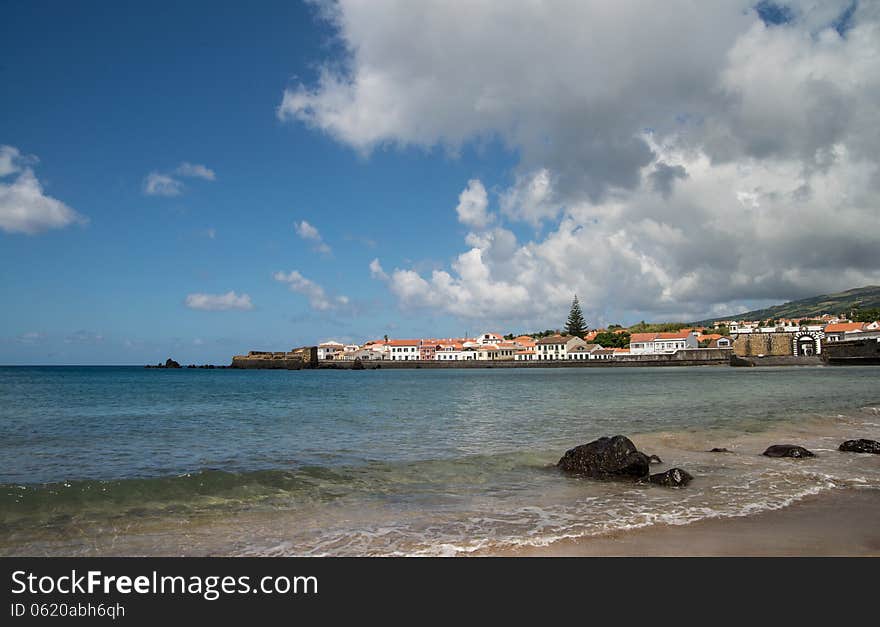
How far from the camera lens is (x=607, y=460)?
1054cm

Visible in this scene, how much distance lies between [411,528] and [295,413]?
749 inches

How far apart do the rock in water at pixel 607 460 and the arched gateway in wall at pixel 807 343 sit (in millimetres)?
116066

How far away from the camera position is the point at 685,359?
370ft

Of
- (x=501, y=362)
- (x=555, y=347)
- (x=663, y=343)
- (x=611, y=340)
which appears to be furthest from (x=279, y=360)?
(x=663, y=343)

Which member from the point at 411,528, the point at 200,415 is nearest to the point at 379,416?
the point at 200,415

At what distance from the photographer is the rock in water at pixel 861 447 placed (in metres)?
12.7

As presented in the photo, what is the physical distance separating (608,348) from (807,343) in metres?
40.6

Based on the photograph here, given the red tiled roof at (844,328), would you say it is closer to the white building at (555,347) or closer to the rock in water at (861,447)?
the white building at (555,347)

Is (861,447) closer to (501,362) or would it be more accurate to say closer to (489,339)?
(501,362)

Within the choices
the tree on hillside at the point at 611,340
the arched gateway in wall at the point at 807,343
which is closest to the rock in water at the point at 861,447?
the arched gateway in wall at the point at 807,343

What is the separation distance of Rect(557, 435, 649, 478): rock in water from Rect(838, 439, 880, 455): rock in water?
6131mm
